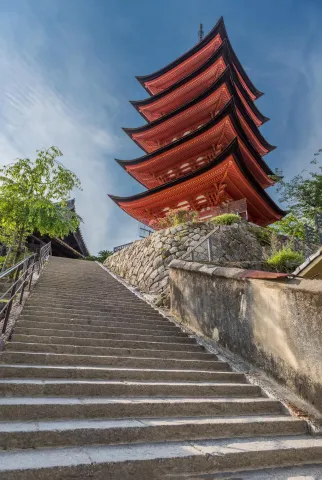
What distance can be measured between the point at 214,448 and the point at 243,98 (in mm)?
22675

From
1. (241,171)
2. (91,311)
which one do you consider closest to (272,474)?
(91,311)

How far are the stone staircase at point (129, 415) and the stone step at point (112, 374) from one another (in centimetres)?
1

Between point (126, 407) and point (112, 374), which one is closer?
point (126, 407)

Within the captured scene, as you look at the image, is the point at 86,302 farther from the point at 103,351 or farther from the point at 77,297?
the point at 103,351

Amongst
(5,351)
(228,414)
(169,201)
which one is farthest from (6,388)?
(169,201)

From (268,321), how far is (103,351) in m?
2.43

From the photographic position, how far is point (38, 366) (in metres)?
3.36

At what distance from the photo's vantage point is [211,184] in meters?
14.4

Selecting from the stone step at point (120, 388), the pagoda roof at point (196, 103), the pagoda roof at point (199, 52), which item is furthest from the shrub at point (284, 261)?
the pagoda roof at point (199, 52)

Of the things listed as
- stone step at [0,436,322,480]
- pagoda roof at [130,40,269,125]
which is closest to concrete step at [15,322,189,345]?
stone step at [0,436,322,480]

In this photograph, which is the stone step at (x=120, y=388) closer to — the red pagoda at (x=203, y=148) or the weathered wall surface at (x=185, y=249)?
the weathered wall surface at (x=185, y=249)

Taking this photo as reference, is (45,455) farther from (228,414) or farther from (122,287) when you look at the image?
(122,287)

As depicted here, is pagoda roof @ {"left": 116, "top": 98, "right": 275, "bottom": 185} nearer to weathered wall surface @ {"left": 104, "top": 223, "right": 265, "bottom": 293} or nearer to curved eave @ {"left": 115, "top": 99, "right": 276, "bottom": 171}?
curved eave @ {"left": 115, "top": 99, "right": 276, "bottom": 171}

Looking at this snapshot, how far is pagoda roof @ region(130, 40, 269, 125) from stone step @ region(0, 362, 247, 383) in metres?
18.6
